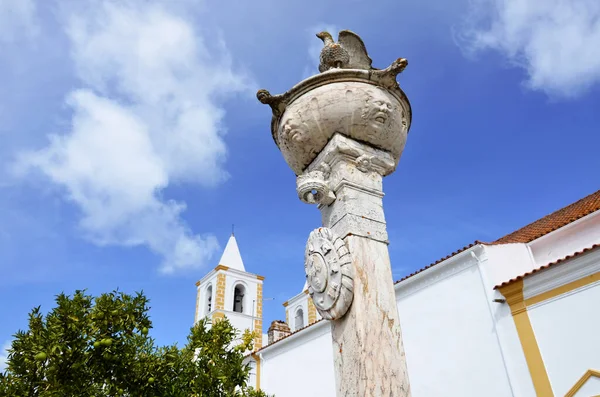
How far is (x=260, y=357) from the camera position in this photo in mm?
12234

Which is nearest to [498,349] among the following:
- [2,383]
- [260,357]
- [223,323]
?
[223,323]

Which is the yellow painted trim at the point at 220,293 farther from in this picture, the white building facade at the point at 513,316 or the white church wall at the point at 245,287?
the white building facade at the point at 513,316

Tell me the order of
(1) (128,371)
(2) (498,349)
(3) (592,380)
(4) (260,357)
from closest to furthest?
1. (1) (128,371)
2. (3) (592,380)
3. (2) (498,349)
4. (4) (260,357)

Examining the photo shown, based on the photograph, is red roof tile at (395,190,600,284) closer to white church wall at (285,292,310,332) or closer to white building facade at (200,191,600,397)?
white building facade at (200,191,600,397)

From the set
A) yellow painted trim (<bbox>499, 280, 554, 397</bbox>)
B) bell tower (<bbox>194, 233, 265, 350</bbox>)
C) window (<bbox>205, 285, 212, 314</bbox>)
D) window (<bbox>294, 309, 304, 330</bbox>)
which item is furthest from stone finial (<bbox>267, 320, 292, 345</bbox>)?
window (<bbox>294, 309, 304, 330</bbox>)

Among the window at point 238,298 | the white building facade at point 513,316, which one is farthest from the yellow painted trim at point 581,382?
the window at point 238,298

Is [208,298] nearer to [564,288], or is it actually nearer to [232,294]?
[232,294]

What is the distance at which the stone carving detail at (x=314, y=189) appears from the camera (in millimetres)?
2578

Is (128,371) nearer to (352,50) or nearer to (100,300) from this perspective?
(100,300)

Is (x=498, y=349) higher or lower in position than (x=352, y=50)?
lower

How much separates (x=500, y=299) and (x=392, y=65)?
5.42 meters

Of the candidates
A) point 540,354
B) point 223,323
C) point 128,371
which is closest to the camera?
point 128,371

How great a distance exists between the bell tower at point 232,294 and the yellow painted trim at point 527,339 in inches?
640

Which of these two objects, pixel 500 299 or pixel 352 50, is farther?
pixel 500 299
